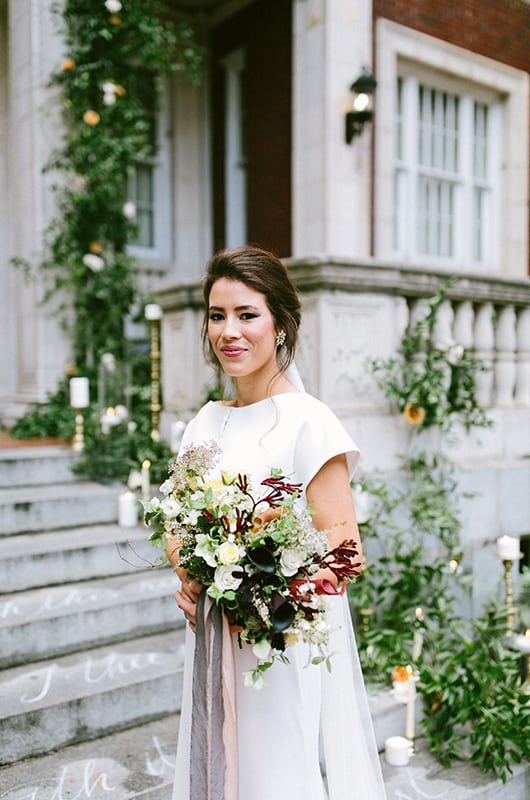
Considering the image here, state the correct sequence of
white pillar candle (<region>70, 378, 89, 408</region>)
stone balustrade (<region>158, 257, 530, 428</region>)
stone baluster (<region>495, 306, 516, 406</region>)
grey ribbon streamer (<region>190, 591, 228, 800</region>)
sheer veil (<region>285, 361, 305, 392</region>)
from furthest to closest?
white pillar candle (<region>70, 378, 89, 408</region>) → stone baluster (<region>495, 306, 516, 406</region>) → stone balustrade (<region>158, 257, 530, 428</region>) → sheer veil (<region>285, 361, 305, 392</region>) → grey ribbon streamer (<region>190, 591, 228, 800</region>)

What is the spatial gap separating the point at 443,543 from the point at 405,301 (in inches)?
59.1

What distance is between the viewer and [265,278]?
6.43 ft

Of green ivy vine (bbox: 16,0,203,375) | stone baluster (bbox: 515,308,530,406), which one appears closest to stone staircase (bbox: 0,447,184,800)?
green ivy vine (bbox: 16,0,203,375)

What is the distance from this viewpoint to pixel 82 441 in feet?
17.4

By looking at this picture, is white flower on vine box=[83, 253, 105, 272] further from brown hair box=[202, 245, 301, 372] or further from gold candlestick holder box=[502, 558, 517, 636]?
brown hair box=[202, 245, 301, 372]

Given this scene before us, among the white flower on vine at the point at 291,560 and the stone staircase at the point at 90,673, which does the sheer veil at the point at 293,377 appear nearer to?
the white flower on vine at the point at 291,560

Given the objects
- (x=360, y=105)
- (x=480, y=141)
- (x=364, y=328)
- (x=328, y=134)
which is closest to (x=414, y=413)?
(x=364, y=328)

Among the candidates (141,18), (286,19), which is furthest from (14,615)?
(286,19)

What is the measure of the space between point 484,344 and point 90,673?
126 inches

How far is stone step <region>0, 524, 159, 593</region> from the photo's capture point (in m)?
3.73

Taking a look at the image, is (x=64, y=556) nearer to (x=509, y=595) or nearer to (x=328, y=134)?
(x=509, y=595)

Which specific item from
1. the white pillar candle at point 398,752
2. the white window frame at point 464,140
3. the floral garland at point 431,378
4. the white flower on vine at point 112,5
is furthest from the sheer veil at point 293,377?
the white flower on vine at point 112,5

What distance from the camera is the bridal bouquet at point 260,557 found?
5.29 feet

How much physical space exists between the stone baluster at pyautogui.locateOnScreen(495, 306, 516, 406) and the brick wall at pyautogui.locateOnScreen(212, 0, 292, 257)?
10.6 ft
